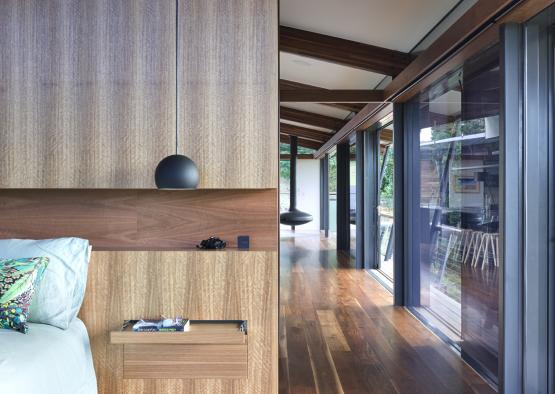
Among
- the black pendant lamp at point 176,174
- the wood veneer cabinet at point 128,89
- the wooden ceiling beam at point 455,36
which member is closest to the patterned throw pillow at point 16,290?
the wood veneer cabinet at point 128,89

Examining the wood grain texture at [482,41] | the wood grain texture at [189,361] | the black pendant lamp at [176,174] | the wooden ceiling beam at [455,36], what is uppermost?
the wooden ceiling beam at [455,36]

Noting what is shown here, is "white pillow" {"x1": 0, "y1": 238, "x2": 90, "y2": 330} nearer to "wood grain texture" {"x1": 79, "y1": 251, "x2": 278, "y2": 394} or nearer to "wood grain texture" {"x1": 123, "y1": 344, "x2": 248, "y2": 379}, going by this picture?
"wood grain texture" {"x1": 79, "y1": 251, "x2": 278, "y2": 394}

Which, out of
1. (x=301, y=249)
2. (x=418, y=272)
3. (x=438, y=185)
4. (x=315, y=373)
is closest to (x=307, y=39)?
(x=438, y=185)

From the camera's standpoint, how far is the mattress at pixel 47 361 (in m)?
1.77

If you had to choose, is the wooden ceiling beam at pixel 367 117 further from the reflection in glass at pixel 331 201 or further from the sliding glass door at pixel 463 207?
the reflection in glass at pixel 331 201

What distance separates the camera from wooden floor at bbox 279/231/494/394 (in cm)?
283

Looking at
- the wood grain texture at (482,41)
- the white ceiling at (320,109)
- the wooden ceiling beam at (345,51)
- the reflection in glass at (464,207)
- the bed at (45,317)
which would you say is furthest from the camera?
the white ceiling at (320,109)

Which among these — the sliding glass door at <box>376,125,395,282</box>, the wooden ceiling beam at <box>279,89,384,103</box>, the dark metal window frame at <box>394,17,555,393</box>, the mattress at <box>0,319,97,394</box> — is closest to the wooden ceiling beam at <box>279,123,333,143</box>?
the sliding glass door at <box>376,125,395,282</box>

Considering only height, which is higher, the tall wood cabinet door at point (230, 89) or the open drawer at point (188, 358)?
the tall wood cabinet door at point (230, 89)

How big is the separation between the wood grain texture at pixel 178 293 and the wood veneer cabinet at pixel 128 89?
1.46 ft

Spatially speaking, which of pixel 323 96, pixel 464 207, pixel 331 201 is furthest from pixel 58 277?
pixel 331 201

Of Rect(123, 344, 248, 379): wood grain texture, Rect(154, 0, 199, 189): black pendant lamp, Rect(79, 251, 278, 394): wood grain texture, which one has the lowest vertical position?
Rect(123, 344, 248, 379): wood grain texture

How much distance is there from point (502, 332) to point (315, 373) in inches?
48.0

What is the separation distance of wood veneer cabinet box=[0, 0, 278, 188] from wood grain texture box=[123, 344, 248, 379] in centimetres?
92
